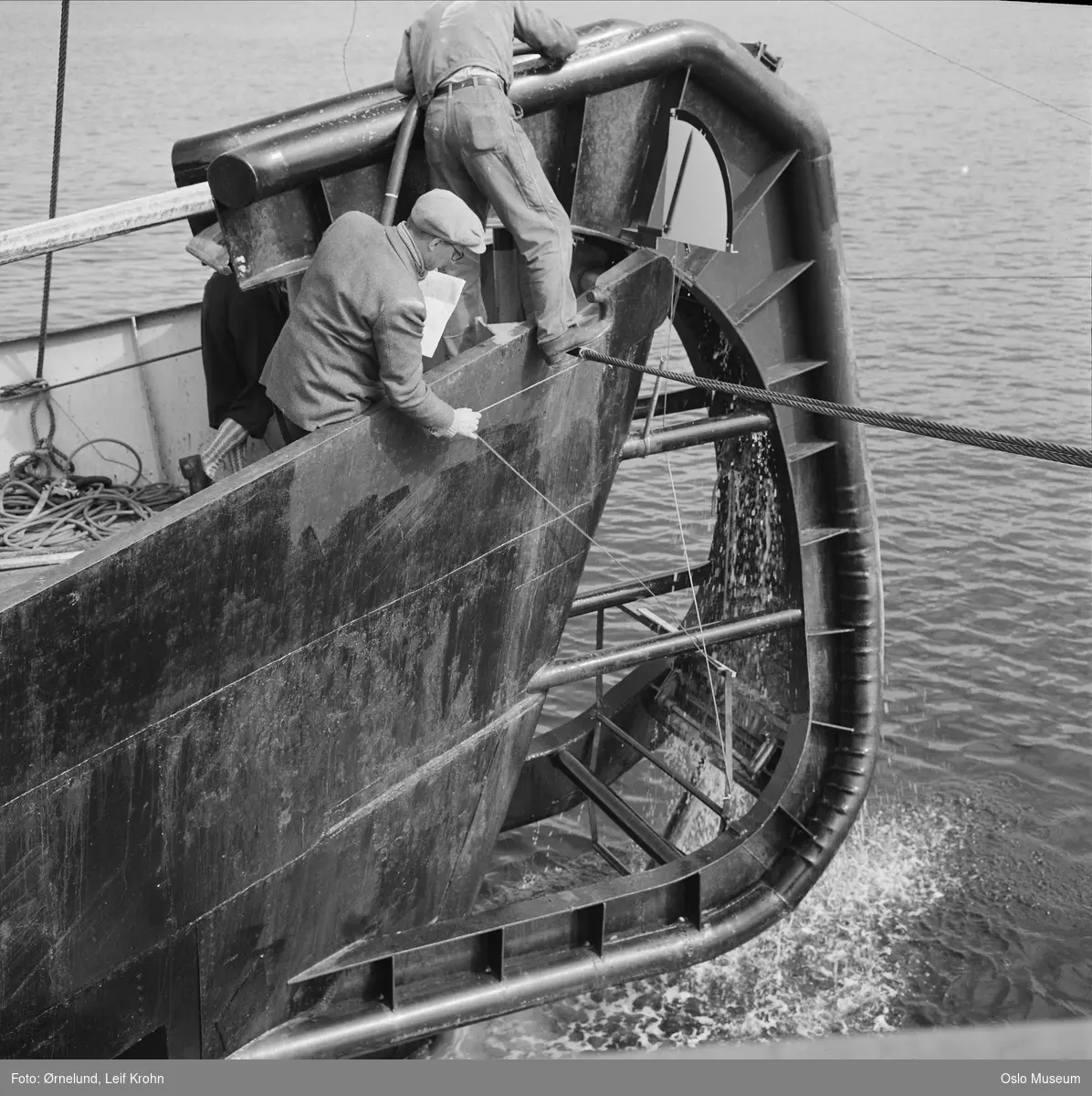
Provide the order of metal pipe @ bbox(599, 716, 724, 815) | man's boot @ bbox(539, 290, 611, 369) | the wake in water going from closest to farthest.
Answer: man's boot @ bbox(539, 290, 611, 369) < metal pipe @ bbox(599, 716, 724, 815) < the wake in water

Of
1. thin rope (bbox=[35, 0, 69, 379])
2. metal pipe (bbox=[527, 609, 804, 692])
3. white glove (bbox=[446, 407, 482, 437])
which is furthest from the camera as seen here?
metal pipe (bbox=[527, 609, 804, 692])

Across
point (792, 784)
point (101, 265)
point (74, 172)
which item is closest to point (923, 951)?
point (792, 784)

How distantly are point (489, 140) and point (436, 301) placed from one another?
34.8 inches

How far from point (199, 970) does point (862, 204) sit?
21.7 meters

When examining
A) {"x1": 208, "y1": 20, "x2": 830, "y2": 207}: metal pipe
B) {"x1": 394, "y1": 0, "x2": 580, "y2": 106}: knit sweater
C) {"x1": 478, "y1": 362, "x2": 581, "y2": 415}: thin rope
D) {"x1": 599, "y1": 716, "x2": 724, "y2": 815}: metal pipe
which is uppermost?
{"x1": 394, "y1": 0, "x2": 580, "y2": 106}: knit sweater

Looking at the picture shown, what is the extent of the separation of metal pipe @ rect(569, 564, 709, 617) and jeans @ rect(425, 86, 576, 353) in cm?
308

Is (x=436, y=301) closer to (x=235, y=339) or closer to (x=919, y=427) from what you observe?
(x=235, y=339)

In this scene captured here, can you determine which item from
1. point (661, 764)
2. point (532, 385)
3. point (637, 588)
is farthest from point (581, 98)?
point (661, 764)

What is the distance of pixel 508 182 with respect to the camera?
5.93m

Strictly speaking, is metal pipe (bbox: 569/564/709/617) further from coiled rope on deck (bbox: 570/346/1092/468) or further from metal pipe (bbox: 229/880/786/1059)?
coiled rope on deck (bbox: 570/346/1092/468)

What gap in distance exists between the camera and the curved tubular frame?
21.7ft

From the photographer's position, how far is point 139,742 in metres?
5.22

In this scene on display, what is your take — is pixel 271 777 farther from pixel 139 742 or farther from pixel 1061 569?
pixel 1061 569

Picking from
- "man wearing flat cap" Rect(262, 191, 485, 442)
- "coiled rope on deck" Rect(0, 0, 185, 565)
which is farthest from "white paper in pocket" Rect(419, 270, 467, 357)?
"coiled rope on deck" Rect(0, 0, 185, 565)
